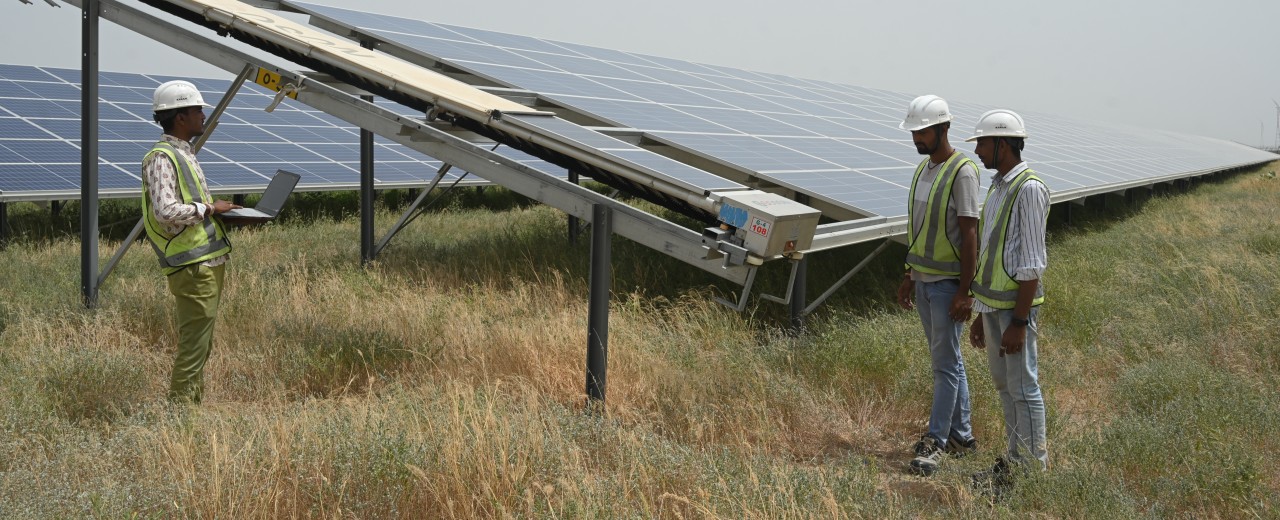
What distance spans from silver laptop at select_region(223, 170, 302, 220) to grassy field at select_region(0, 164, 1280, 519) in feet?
3.57

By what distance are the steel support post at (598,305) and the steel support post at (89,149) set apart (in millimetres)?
5092

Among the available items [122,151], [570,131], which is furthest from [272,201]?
[122,151]

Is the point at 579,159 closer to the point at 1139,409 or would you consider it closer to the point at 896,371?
the point at 896,371

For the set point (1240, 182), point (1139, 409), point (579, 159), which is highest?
point (579, 159)

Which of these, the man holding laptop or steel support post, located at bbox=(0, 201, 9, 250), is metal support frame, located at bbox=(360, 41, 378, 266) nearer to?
steel support post, located at bbox=(0, 201, 9, 250)

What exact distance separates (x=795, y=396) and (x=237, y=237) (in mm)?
9800

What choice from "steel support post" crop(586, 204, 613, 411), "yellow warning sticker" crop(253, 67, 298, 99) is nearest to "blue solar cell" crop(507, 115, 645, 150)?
"steel support post" crop(586, 204, 613, 411)

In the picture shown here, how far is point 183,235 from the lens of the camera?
589 centimetres

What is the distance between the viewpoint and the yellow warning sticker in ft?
23.2

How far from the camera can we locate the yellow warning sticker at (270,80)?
7.09 meters

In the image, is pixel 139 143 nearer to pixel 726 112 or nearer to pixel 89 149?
pixel 89 149

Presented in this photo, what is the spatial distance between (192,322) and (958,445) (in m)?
4.30

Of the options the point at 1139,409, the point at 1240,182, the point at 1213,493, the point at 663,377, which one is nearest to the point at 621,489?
the point at 663,377

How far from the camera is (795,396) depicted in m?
6.20
